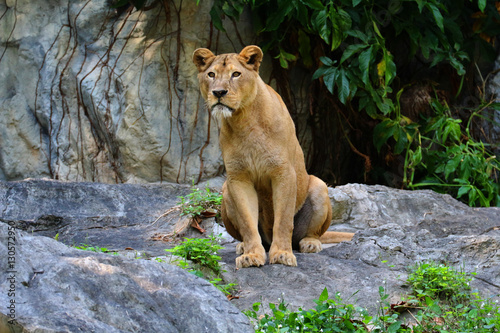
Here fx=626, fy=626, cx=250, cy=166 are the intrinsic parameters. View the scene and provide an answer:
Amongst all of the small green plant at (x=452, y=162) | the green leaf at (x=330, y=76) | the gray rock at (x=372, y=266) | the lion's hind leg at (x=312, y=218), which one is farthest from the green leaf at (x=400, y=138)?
the lion's hind leg at (x=312, y=218)

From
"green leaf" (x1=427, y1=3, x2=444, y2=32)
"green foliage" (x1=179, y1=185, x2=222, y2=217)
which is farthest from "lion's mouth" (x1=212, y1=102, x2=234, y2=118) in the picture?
"green leaf" (x1=427, y1=3, x2=444, y2=32)

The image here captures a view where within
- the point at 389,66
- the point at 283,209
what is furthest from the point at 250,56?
the point at 389,66

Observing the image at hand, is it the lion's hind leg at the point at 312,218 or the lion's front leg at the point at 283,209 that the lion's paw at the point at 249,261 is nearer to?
the lion's front leg at the point at 283,209

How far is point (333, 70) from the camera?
24.1 ft

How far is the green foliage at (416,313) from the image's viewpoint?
3.35 m

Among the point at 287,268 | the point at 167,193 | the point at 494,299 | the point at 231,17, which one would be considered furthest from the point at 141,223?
the point at 494,299

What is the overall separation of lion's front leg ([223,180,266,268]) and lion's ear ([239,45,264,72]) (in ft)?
3.04

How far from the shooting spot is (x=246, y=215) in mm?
4746

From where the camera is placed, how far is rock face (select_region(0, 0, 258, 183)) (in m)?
7.54

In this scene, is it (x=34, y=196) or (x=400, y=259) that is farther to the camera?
(x=34, y=196)

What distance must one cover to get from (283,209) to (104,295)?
2.18 metres

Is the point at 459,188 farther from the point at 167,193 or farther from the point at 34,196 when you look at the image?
the point at 34,196

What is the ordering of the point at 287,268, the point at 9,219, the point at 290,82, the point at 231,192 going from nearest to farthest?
the point at 287,268
the point at 231,192
the point at 9,219
the point at 290,82

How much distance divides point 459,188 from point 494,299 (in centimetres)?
406
